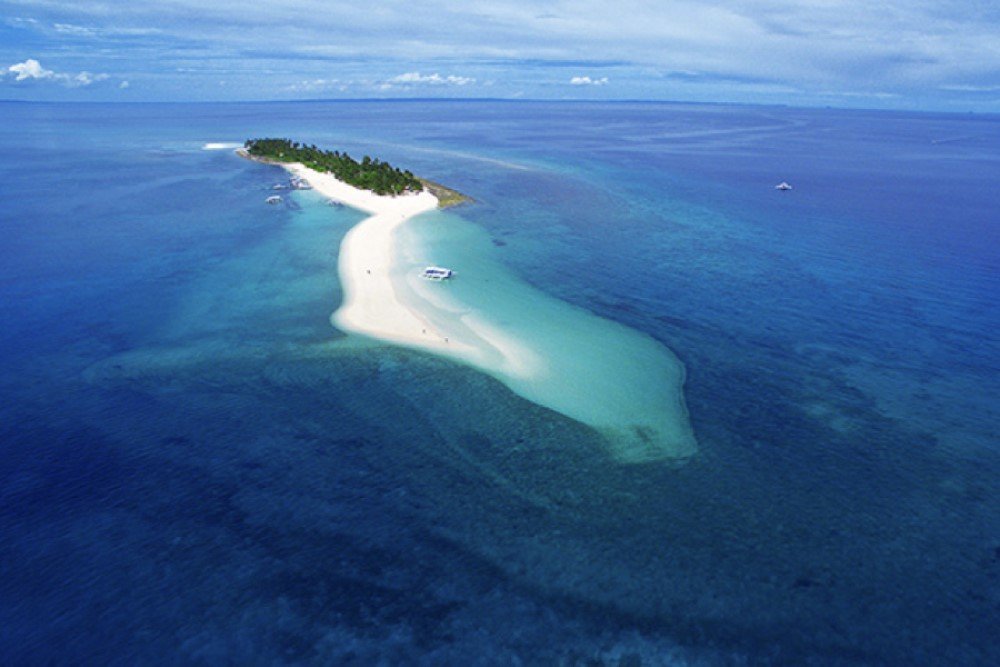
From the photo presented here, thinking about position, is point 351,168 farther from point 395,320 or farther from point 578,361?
point 578,361

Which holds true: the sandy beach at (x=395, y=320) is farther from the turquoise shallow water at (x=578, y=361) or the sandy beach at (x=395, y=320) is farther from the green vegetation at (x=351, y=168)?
the green vegetation at (x=351, y=168)

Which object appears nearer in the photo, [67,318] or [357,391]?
[357,391]

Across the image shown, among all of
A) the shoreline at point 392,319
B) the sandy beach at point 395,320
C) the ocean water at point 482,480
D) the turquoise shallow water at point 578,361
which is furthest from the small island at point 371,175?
the ocean water at point 482,480

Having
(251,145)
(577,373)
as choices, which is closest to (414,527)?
(577,373)

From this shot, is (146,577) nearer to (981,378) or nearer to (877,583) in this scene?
(877,583)

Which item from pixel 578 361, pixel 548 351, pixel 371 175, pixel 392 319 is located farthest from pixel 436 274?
pixel 371 175
